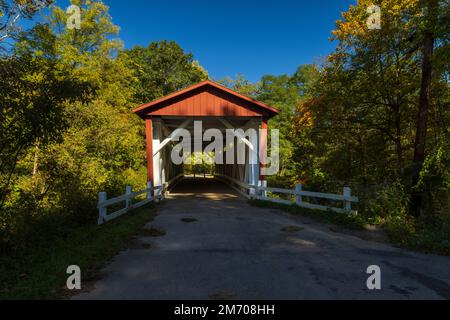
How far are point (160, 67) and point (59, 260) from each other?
130 feet

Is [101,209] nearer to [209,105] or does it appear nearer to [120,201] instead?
[120,201]

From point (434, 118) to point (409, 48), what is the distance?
285cm

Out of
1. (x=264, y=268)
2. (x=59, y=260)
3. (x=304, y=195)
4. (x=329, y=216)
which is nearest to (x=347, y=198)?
(x=329, y=216)

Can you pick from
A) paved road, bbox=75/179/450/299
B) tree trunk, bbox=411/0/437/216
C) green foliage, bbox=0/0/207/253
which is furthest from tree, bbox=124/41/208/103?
paved road, bbox=75/179/450/299

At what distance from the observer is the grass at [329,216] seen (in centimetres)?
841

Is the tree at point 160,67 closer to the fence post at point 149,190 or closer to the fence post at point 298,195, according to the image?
the fence post at point 149,190

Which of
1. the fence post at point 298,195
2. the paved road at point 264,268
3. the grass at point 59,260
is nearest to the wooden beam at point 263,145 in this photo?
the fence post at point 298,195

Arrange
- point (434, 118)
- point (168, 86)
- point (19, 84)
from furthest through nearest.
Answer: point (168, 86) → point (434, 118) → point (19, 84)

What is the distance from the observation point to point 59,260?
5.37 meters

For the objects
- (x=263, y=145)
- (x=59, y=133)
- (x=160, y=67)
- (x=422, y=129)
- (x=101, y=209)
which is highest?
(x=160, y=67)

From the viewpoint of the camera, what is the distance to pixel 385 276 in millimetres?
4727

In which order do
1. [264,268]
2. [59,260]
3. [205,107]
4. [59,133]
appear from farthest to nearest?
[205,107], [59,133], [59,260], [264,268]
